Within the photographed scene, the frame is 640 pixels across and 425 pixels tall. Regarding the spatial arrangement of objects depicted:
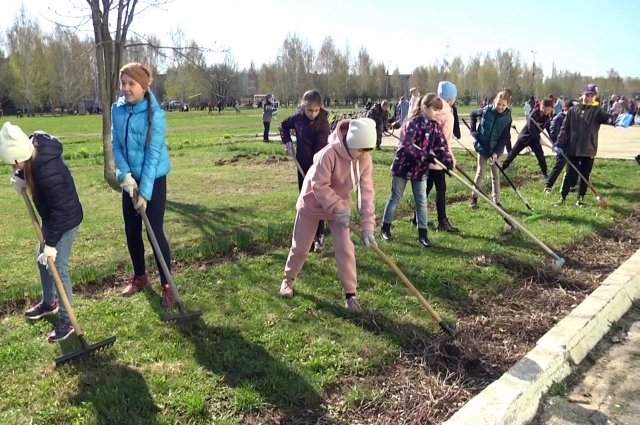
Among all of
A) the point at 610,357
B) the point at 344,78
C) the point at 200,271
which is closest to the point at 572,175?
the point at 610,357

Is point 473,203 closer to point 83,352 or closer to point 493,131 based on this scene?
point 493,131

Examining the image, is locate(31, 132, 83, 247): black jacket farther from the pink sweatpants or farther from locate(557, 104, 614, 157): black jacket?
locate(557, 104, 614, 157): black jacket

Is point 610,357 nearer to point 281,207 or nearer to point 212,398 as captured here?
point 212,398

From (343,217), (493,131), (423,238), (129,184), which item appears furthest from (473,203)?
(129,184)

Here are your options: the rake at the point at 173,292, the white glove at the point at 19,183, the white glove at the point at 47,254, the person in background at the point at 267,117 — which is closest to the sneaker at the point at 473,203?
the rake at the point at 173,292

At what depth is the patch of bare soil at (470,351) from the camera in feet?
10.6

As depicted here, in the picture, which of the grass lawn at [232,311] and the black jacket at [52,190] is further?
the black jacket at [52,190]

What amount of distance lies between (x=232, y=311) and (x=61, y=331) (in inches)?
51.3

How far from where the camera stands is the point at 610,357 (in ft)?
13.1

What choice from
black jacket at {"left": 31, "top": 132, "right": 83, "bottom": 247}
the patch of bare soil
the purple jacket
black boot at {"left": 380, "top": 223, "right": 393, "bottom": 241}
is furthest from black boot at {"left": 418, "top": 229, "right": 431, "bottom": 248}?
black jacket at {"left": 31, "top": 132, "right": 83, "bottom": 247}

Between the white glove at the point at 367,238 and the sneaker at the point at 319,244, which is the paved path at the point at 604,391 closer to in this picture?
the white glove at the point at 367,238

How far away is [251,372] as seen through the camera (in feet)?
11.5

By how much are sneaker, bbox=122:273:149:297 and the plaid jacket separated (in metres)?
3.24

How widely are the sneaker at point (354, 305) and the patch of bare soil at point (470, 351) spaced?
1.88 ft
